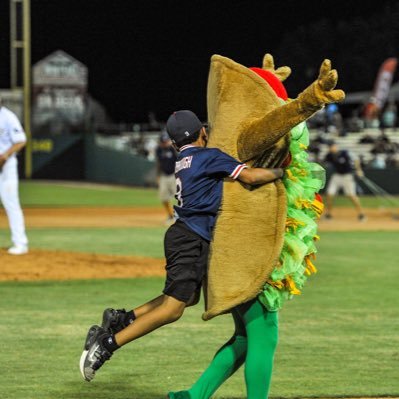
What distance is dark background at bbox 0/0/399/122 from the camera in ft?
119

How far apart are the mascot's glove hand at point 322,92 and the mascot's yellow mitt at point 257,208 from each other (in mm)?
72

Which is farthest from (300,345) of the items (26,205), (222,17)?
(222,17)

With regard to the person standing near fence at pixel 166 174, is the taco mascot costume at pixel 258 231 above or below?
above

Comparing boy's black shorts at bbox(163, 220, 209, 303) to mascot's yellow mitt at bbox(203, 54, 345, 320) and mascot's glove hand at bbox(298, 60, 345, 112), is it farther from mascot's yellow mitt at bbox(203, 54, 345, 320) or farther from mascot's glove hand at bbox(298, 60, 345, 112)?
mascot's glove hand at bbox(298, 60, 345, 112)

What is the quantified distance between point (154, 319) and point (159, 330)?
3365 mm

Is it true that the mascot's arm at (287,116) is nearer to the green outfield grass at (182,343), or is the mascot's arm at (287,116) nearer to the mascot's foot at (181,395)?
the mascot's foot at (181,395)

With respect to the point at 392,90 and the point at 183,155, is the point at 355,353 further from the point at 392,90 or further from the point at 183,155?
the point at 392,90

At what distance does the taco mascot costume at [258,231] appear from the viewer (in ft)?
15.9

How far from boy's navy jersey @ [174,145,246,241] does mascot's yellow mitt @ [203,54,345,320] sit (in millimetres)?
76

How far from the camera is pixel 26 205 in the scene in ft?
89.2

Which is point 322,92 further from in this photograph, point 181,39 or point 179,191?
point 181,39

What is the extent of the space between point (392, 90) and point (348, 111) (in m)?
5.95

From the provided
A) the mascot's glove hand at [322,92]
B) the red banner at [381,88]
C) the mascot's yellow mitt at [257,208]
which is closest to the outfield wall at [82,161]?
the red banner at [381,88]

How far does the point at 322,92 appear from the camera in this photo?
15.1ft
